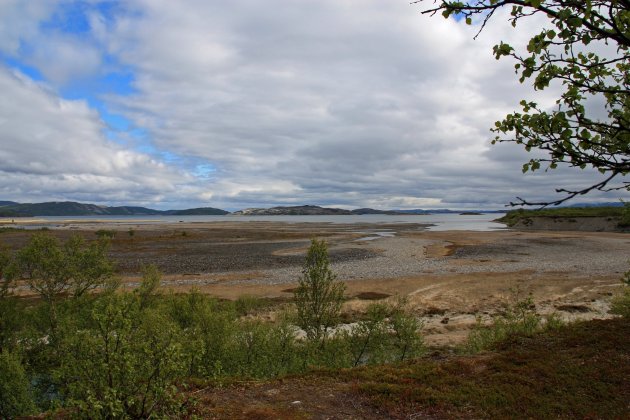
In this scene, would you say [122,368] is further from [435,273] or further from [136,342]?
[435,273]

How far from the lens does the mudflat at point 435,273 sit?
3425 centimetres

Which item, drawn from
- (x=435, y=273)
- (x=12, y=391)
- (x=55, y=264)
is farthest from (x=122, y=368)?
(x=435, y=273)

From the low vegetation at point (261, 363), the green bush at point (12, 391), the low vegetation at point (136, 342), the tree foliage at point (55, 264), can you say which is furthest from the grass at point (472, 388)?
the tree foliage at point (55, 264)

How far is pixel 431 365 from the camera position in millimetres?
14141

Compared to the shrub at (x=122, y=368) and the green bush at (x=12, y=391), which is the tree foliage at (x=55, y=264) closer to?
the green bush at (x=12, y=391)

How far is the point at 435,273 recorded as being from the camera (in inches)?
1933

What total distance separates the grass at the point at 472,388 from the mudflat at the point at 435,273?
12583 mm

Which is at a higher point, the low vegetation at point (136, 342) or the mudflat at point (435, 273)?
the low vegetation at point (136, 342)

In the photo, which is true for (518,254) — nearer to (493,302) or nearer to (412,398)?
(493,302)

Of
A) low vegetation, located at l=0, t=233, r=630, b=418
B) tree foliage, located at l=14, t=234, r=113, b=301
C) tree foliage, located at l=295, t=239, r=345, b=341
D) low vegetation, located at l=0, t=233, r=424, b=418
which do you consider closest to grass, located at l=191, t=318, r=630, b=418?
low vegetation, located at l=0, t=233, r=630, b=418

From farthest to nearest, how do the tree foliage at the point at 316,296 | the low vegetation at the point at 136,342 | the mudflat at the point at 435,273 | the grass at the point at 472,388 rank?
the mudflat at the point at 435,273
the tree foliage at the point at 316,296
the grass at the point at 472,388
the low vegetation at the point at 136,342

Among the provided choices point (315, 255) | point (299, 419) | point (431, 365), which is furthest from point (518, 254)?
point (299, 419)

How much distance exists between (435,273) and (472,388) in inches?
1535

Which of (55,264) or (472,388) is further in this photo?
(55,264)
